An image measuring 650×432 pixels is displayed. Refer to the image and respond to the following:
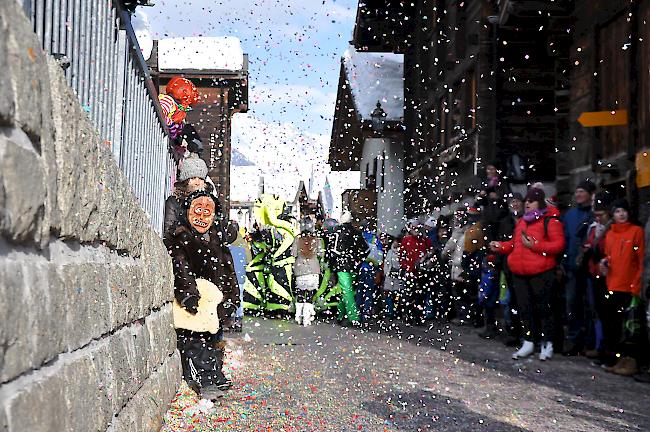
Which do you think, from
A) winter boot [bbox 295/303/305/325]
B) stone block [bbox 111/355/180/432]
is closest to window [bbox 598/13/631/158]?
winter boot [bbox 295/303/305/325]

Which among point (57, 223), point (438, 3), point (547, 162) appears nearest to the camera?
point (57, 223)

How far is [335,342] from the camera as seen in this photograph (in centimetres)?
1052

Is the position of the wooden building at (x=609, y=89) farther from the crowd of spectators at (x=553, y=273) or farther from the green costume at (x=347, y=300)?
the green costume at (x=347, y=300)

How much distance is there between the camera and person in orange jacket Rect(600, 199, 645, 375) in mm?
7691

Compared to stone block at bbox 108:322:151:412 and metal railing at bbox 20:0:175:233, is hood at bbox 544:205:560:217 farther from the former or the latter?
stone block at bbox 108:322:151:412

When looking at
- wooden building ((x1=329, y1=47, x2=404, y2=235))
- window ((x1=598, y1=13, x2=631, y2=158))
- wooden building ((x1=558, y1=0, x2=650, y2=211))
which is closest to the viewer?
wooden building ((x1=558, y1=0, x2=650, y2=211))

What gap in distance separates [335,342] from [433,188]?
1036 cm

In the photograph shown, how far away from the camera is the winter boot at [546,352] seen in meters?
8.55

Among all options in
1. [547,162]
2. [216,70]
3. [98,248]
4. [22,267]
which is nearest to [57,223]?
[22,267]

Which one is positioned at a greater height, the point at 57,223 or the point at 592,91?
the point at 592,91

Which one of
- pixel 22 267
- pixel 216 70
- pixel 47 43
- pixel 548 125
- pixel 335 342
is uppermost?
pixel 216 70

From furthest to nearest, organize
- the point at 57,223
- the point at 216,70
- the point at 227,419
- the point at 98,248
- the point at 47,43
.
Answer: the point at 216,70
the point at 227,419
the point at 98,248
the point at 47,43
the point at 57,223

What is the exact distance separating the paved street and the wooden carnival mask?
1.20 metres

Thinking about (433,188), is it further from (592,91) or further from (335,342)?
(335,342)
